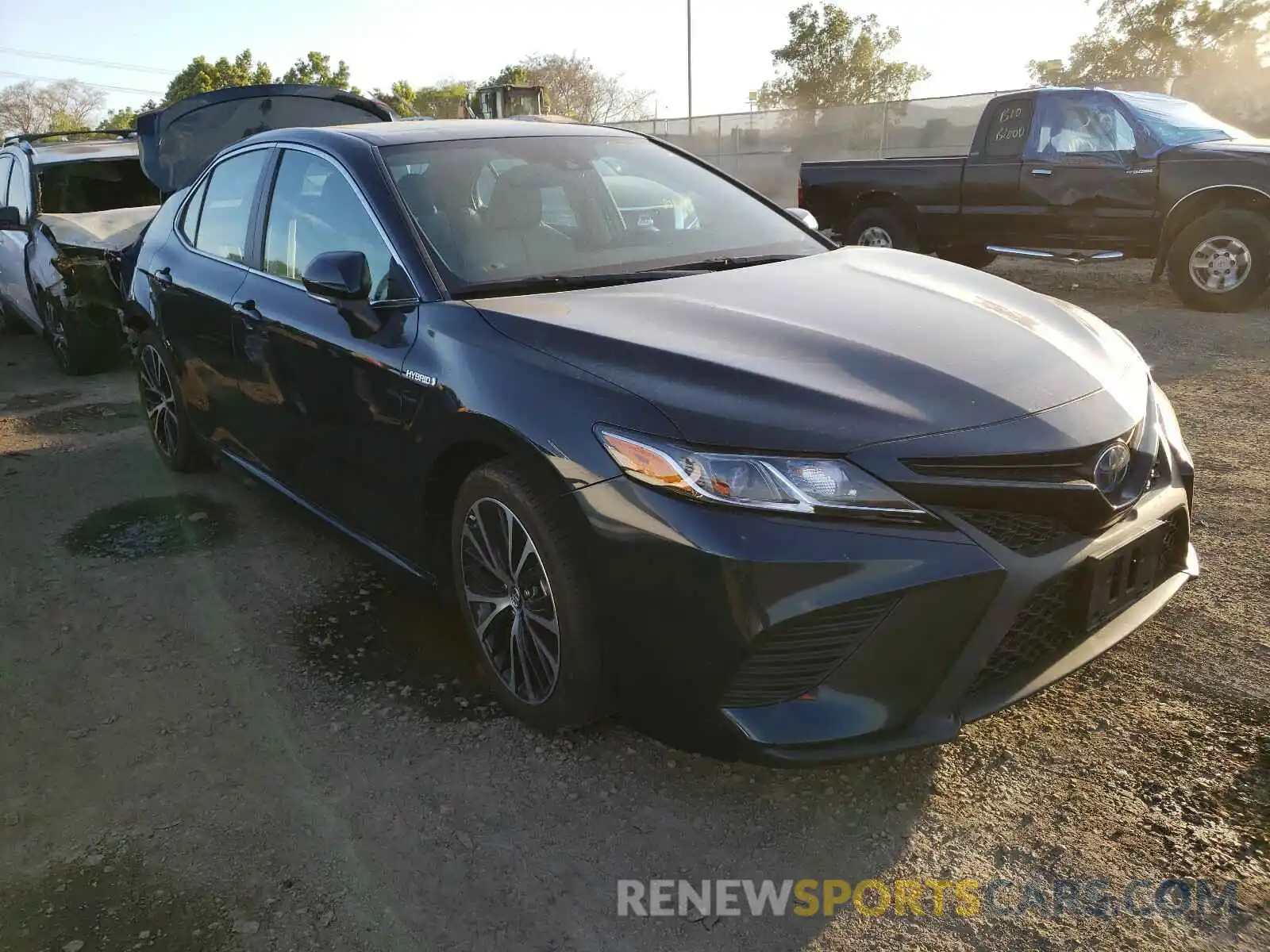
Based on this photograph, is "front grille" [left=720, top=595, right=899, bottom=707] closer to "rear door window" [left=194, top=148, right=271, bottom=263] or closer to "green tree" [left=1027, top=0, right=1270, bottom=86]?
"rear door window" [left=194, top=148, right=271, bottom=263]

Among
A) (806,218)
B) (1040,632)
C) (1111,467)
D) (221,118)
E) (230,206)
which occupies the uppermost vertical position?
(221,118)

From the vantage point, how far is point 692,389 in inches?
93.9

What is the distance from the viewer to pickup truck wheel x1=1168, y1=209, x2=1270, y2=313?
8.39 metres

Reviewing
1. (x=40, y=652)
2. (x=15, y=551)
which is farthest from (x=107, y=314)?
(x=40, y=652)

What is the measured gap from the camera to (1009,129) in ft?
32.7

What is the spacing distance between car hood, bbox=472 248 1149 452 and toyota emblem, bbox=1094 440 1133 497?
0.16 m

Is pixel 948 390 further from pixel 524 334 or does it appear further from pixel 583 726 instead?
pixel 583 726

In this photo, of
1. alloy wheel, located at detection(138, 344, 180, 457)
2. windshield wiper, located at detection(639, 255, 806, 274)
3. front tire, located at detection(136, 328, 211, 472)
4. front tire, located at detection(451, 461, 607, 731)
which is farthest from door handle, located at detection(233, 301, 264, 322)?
windshield wiper, located at detection(639, 255, 806, 274)

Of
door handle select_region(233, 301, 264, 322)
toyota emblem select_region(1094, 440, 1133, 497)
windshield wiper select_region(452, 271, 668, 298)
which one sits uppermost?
windshield wiper select_region(452, 271, 668, 298)

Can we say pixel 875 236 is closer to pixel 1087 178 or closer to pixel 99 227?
pixel 1087 178

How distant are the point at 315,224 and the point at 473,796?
2.09m

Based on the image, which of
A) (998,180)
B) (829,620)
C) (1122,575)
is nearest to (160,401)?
(829,620)

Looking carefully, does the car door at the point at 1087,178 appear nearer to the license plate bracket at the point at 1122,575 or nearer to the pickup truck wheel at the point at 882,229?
the pickup truck wheel at the point at 882,229

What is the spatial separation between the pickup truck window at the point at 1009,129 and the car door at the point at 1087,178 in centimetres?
11
